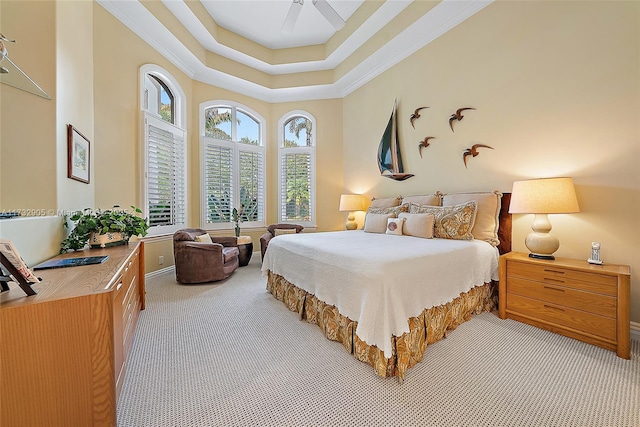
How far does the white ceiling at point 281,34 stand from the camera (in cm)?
330

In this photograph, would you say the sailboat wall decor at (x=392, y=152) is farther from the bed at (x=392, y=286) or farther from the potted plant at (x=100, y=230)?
the potted plant at (x=100, y=230)

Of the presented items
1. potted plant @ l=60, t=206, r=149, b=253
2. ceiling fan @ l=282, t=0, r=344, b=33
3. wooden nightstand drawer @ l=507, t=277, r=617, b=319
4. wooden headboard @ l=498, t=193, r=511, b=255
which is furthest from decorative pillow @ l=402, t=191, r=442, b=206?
potted plant @ l=60, t=206, r=149, b=253

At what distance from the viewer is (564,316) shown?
82.4 inches

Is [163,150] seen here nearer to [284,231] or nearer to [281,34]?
[284,231]

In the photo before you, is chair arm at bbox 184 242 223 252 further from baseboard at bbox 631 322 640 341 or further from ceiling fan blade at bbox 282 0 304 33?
baseboard at bbox 631 322 640 341

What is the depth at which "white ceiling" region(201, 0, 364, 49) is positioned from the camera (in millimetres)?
3877

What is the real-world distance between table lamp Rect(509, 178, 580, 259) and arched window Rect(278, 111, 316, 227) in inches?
151

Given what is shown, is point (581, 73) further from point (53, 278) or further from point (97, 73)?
point (97, 73)

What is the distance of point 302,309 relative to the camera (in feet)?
8.10

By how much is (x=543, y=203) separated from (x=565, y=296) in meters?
0.82

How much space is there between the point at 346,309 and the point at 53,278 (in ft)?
5.68

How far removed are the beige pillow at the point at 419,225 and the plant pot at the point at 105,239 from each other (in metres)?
3.14

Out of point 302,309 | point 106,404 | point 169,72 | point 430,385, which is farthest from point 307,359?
point 169,72

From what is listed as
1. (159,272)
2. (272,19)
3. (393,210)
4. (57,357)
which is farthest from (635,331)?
(272,19)
